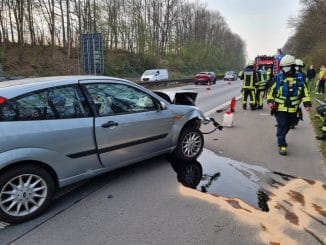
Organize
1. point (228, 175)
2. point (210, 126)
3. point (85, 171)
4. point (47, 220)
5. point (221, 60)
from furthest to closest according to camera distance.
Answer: point (221, 60) < point (210, 126) < point (228, 175) < point (85, 171) < point (47, 220)

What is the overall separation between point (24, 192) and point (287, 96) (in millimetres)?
4783

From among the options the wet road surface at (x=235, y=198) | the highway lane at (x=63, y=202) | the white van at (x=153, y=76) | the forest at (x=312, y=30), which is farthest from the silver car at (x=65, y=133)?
the forest at (x=312, y=30)

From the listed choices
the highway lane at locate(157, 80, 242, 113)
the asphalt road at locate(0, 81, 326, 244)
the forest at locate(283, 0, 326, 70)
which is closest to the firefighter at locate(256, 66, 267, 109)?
the highway lane at locate(157, 80, 242, 113)

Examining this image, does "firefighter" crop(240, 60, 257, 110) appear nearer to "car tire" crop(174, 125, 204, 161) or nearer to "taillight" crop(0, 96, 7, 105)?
"car tire" crop(174, 125, 204, 161)

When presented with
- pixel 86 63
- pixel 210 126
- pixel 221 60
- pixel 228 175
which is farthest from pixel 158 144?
pixel 221 60

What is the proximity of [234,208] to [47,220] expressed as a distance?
2180mm

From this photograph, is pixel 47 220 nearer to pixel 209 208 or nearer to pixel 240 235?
pixel 209 208

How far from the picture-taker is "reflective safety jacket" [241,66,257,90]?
40.6ft

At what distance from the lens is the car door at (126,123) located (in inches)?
170

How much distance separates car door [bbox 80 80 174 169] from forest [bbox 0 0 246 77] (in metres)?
21.1

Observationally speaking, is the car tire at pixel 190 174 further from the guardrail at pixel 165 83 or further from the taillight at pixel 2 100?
the guardrail at pixel 165 83

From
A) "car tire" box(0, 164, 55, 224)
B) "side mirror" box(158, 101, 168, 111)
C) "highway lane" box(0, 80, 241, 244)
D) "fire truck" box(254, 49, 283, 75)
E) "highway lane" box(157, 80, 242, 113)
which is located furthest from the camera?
"fire truck" box(254, 49, 283, 75)

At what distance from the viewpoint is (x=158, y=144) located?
518cm

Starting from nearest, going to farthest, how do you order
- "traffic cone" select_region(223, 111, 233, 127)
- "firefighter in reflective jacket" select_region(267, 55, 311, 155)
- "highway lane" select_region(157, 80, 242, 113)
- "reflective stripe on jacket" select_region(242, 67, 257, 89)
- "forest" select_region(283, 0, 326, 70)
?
"firefighter in reflective jacket" select_region(267, 55, 311, 155) < "traffic cone" select_region(223, 111, 233, 127) < "reflective stripe on jacket" select_region(242, 67, 257, 89) < "highway lane" select_region(157, 80, 242, 113) < "forest" select_region(283, 0, 326, 70)
